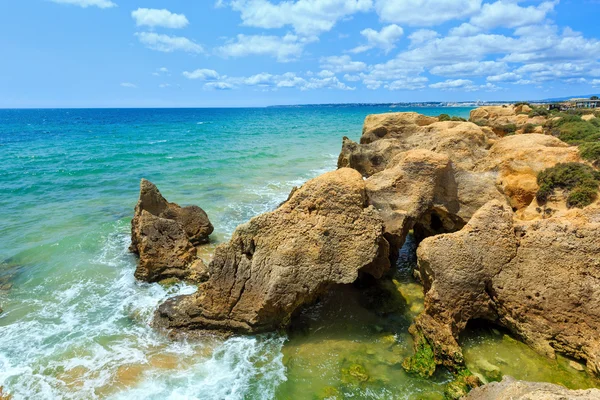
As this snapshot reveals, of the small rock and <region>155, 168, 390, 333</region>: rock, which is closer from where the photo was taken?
the small rock

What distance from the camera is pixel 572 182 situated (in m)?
11.6

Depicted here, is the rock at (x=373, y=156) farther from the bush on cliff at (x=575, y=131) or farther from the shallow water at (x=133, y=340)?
the bush on cliff at (x=575, y=131)

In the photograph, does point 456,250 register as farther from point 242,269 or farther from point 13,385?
point 13,385

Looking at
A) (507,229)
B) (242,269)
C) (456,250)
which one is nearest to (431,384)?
(456,250)

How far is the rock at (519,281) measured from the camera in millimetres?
7887

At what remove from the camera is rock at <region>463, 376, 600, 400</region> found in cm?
479

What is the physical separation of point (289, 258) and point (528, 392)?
201 inches

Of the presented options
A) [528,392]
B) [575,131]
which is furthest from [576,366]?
[575,131]

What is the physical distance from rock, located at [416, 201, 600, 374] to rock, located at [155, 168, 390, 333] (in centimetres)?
162

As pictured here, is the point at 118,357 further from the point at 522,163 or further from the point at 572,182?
the point at 522,163

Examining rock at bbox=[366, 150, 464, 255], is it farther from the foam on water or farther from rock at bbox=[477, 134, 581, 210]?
the foam on water

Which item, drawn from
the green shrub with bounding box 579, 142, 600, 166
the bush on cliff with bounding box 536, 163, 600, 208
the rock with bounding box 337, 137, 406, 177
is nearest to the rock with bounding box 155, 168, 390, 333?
the bush on cliff with bounding box 536, 163, 600, 208

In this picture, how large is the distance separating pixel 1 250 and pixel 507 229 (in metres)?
18.3

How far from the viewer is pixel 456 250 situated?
27.8 ft
